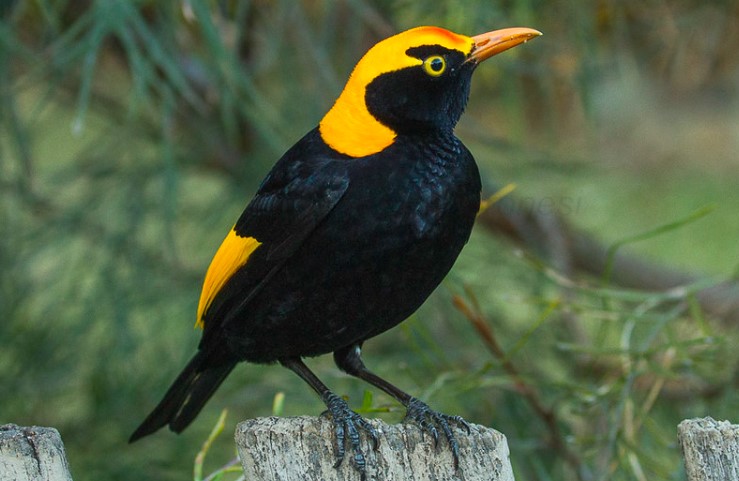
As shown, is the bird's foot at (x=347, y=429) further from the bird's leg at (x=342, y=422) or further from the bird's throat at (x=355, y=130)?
the bird's throat at (x=355, y=130)

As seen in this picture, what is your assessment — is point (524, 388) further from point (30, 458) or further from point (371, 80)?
point (30, 458)

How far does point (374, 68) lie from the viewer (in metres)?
1.71

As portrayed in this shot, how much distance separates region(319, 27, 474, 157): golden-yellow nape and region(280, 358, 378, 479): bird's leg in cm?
39

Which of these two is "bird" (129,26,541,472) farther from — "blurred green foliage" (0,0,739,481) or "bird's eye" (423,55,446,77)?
"blurred green foliage" (0,0,739,481)

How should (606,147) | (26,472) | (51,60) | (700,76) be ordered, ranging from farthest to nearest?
(606,147) < (700,76) < (51,60) < (26,472)

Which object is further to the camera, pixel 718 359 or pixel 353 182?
pixel 718 359

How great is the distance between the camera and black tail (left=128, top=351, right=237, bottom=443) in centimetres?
194

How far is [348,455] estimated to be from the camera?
130 centimetres

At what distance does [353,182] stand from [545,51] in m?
1.74

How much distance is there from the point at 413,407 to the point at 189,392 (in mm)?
475

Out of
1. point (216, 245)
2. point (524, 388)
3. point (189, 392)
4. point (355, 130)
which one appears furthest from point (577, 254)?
point (355, 130)

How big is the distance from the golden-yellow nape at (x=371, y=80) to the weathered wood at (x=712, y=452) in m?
0.71

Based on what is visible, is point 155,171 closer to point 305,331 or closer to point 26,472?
point 305,331

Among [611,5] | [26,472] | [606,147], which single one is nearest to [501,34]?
[26,472]
